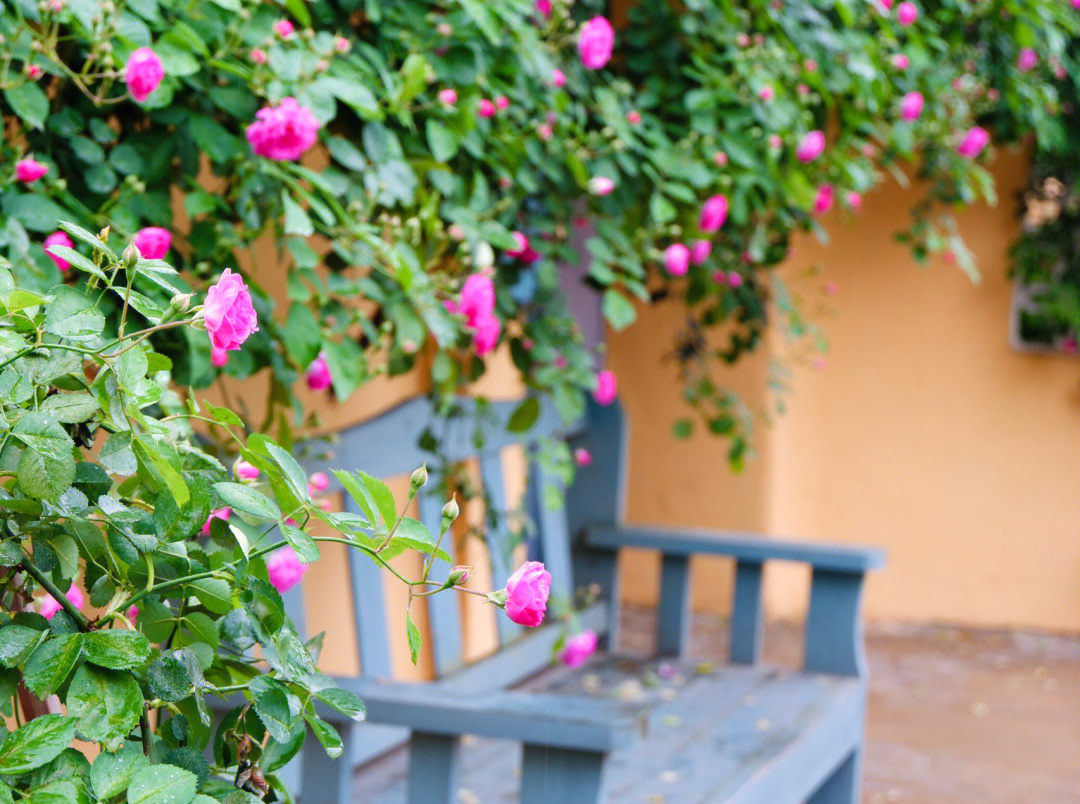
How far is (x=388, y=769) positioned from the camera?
2.16m

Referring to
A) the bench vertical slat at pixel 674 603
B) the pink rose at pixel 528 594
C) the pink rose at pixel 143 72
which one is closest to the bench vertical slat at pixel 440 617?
the bench vertical slat at pixel 674 603

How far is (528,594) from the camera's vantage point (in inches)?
30.1

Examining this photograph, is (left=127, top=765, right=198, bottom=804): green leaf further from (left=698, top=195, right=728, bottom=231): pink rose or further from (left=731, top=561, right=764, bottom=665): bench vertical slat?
(left=731, top=561, right=764, bottom=665): bench vertical slat

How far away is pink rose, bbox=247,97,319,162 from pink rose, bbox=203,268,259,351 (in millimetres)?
548

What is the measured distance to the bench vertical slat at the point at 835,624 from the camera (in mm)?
2676

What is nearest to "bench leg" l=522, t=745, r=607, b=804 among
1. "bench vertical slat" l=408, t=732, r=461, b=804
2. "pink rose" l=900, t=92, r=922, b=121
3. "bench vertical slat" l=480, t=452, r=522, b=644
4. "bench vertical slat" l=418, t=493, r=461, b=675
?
"bench vertical slat" l=408, t=732, r=461, b=804

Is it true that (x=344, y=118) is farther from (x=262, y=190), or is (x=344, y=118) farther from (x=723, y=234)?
(x=723, y=234)

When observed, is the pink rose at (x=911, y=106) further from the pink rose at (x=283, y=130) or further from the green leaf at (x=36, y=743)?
the green leaf at (x=36, y=743)

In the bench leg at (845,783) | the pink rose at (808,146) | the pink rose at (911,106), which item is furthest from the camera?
the bench leg at (845,783)

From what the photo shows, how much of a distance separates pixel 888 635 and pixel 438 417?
3186 mm

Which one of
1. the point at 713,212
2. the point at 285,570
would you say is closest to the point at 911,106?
the point at 713,212

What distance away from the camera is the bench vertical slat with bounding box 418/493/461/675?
2.30 metres

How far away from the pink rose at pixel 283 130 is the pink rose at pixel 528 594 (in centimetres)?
65

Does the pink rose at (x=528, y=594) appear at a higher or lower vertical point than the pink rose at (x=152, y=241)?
lower
